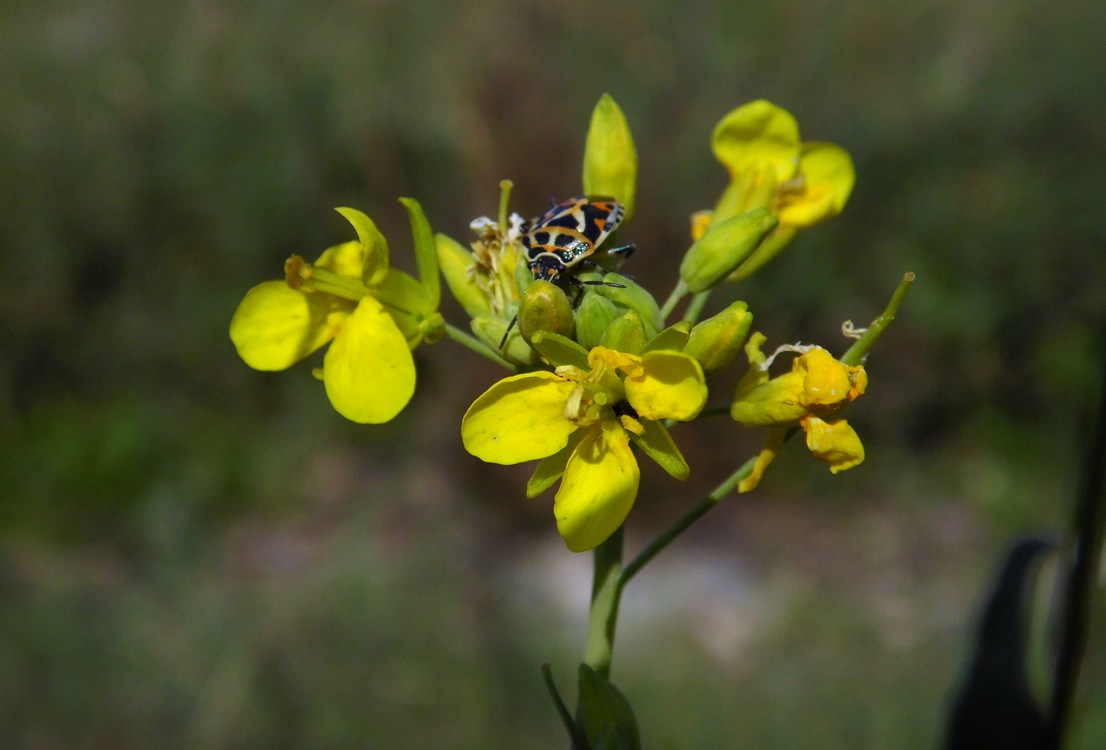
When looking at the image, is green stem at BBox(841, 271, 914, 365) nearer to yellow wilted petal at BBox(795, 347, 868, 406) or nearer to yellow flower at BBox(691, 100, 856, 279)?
yellow wilted petal at BBox(795, 347, 868, 406)

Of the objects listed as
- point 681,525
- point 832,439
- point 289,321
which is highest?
point 289,321

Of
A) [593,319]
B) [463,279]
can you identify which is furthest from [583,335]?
[463,279]

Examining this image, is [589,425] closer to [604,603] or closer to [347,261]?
[604,603]

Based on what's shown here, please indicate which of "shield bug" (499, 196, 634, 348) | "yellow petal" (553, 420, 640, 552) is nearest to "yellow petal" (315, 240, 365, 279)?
"shield bug" (499, 196, 634, 348)

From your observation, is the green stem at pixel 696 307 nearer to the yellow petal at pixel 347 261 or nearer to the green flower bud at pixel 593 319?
the green flower bud at pixel 593 319

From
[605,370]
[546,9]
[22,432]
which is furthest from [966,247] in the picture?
[22,432]

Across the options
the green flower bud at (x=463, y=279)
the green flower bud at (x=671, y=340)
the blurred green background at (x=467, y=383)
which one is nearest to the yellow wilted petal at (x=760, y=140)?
the green flower bud at (x=463, y=279)

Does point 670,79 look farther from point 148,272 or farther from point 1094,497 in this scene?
point 1094,497
